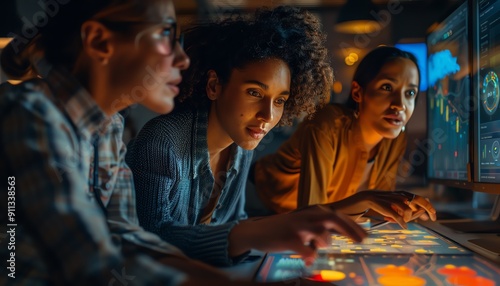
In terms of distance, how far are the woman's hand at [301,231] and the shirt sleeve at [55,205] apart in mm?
144

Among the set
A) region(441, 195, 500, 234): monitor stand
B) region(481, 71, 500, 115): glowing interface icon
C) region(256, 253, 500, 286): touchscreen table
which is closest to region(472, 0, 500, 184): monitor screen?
region(481, 71, 500, 115): glowing interface icon

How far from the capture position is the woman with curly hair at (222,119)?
46 cm

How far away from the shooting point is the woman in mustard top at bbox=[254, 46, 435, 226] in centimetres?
59

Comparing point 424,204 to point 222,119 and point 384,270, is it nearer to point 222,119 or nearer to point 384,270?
point 384,270

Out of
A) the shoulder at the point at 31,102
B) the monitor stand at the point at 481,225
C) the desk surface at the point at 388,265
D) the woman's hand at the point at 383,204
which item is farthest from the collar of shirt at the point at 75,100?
the monitor stand at the point at 481,225

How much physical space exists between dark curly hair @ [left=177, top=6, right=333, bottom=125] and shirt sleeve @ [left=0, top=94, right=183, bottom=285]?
20 centimetres

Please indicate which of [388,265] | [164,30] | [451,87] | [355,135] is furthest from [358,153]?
[164,30]

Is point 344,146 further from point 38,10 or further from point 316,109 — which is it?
point 38,10

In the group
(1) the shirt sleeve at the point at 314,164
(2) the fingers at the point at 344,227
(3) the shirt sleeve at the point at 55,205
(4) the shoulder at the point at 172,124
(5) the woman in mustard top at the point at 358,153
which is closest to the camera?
(3) the shirt sleeve at the point at 55,205

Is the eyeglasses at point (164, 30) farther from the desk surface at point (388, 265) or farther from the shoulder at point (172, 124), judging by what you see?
the desk surface at point (388, 265)

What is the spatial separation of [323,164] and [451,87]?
0.26 metres

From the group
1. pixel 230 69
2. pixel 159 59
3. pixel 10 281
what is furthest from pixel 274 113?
pixel 10 281

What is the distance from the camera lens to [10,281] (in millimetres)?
333

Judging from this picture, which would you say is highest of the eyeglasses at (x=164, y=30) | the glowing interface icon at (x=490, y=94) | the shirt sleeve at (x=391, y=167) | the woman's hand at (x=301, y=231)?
the glowing interface icon at (x=490, y=94)
